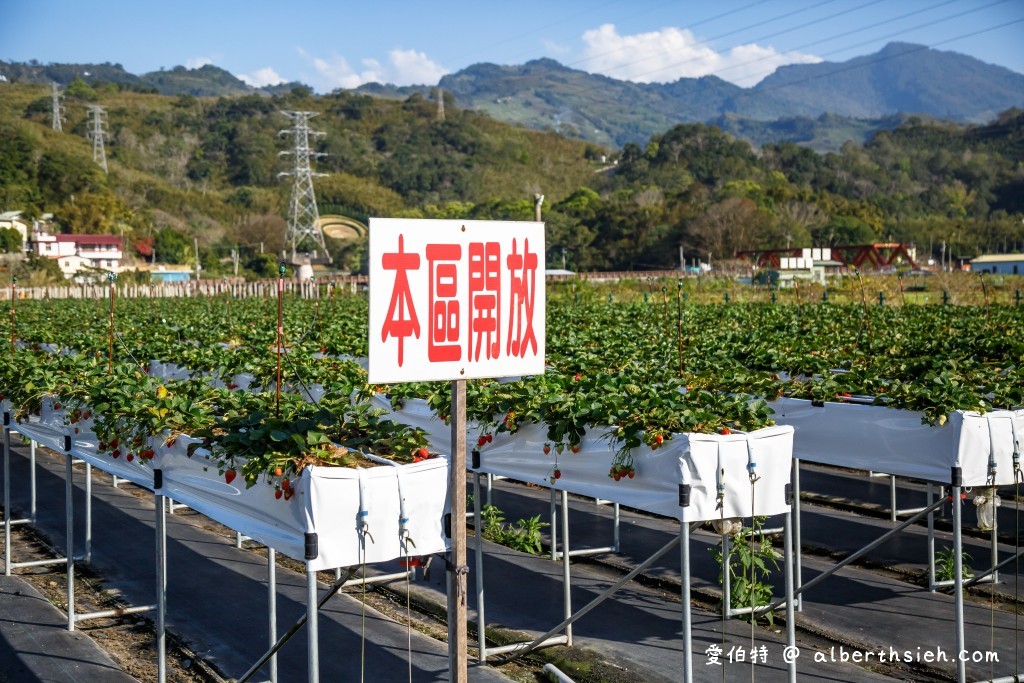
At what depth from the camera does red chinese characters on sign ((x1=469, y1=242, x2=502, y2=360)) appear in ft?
19.7

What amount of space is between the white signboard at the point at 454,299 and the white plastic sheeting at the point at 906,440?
15.1 feet

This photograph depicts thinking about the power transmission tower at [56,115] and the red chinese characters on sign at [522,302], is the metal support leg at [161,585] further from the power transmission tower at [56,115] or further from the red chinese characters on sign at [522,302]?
the power transmission tower at [56,115]

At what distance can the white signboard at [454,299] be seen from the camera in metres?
5.72

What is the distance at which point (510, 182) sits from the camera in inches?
6506

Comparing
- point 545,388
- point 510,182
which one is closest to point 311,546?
point 545,388

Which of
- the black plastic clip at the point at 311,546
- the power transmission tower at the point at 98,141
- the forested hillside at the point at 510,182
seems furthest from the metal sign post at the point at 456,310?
the power transmission tower at the point at 98,141

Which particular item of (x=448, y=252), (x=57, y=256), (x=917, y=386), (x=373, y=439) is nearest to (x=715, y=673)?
(x=917, y=386)

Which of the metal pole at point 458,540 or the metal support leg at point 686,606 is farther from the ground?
the metal pole at point 458,540

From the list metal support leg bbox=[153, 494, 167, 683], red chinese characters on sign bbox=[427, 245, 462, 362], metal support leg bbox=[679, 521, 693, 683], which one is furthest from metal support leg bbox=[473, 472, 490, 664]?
red chinese characters on sign bbox=[427, 245, 462, 362]

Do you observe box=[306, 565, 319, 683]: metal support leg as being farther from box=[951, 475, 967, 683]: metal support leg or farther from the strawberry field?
box=[951, 475, 967, 683]: metal support leg

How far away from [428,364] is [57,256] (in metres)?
93.7

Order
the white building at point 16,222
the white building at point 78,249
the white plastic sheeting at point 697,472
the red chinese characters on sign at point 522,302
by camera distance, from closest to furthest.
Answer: the red chinese characters on sign at point 522,302
the white plastic sheeting at point 697,472
the white building at point 78,249
the white building at point 16,222

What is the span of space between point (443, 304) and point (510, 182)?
16120 centimetres

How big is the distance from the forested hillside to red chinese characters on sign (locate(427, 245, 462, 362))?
8519 centimetres
